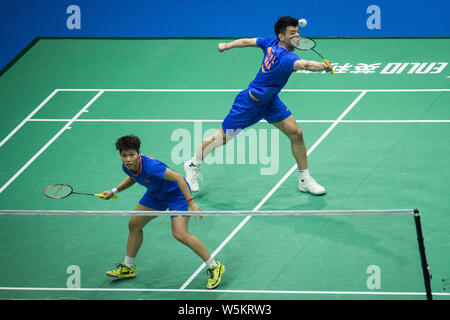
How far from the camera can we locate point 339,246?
6.96m

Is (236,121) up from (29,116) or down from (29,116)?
down

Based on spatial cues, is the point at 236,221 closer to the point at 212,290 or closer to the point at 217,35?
the point at 212,290

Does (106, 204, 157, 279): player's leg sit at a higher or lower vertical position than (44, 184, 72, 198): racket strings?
lower

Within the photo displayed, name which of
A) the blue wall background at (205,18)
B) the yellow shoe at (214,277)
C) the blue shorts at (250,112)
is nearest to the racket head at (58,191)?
the yellow shoe at (214,277)

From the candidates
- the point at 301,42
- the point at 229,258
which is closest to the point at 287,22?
the point at 301,42

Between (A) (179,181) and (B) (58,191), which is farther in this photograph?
(B) (58,191)

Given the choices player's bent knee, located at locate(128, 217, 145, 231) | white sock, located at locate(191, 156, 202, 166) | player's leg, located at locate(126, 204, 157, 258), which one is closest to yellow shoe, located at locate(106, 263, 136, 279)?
player's leg, located at locate(126, 204, 157, 258)

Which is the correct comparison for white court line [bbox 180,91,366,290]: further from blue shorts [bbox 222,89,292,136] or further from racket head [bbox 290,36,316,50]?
racket head [bbox 290,36,316,50]

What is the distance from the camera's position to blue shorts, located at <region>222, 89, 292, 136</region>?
28.1ft

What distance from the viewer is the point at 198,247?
6.89 meters

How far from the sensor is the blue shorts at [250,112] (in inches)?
337

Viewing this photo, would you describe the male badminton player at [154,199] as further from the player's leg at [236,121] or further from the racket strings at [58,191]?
the player's leg at [236,121]

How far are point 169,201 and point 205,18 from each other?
7.44 meters

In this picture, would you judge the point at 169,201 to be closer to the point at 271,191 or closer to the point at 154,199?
the point at 154,199
